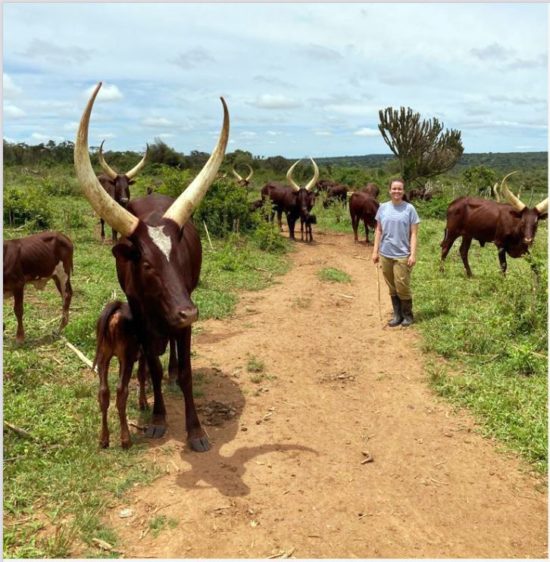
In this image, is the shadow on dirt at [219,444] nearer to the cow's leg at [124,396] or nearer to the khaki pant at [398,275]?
the cow's leg at [124,396]

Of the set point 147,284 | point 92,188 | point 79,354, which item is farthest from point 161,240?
point 79,354

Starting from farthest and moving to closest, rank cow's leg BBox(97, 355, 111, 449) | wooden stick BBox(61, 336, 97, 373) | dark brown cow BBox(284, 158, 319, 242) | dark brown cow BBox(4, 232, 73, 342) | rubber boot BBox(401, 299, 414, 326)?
dark brown cow BBox(284, 158, 319, 242) < rubber boot BBox(401, 299, 414, 326) < dark brown cow BBox(4, 232, 73, 342) < wooden stick BBox(61, 336, 97, 373) < cow's leg BBox(97, 355, 111, 449)

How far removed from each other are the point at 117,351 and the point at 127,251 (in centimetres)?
91

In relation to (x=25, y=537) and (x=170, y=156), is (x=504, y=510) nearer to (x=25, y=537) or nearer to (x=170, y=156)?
(x=25, y=537)

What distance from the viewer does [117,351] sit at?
4.16 meters

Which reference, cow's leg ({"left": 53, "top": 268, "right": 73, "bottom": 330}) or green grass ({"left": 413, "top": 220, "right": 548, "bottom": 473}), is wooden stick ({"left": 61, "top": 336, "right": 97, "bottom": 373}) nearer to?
cow's leg ({"left": 53, "top": 268, "right": 73, "bottom": 330})

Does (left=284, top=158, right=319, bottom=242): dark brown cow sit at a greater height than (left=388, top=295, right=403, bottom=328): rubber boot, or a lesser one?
greater

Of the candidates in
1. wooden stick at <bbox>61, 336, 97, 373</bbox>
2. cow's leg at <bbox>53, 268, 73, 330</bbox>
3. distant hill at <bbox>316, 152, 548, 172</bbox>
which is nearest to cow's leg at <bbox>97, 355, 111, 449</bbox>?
wooden stick at <bbox>61, 336, 97, 373</bbox>

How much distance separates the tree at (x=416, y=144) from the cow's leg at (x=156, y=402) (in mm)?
23905

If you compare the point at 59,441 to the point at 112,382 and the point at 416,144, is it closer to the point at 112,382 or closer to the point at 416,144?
the point at 112,382

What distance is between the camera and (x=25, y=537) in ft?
10.2

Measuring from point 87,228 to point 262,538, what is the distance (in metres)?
11.9

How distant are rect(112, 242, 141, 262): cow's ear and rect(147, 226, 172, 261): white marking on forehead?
0.52 ft

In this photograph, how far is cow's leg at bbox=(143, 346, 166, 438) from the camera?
4.36 meters
